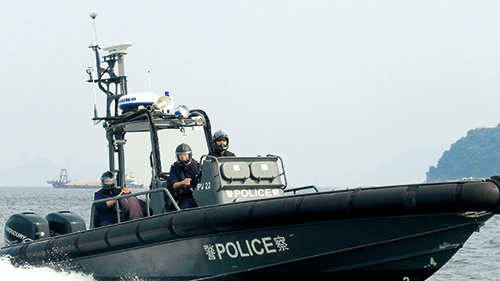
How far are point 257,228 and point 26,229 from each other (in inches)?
155

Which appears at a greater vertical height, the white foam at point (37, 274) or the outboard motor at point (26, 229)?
the outboard motor at point (26, 229)

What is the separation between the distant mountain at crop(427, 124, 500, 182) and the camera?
390ft

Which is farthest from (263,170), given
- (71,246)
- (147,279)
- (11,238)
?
(11,238)

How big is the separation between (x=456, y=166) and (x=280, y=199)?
407 feet

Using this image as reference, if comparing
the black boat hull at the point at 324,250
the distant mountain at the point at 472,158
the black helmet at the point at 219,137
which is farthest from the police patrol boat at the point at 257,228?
the distant mountain at the point at 472,158

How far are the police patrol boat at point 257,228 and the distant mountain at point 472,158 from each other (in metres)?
111

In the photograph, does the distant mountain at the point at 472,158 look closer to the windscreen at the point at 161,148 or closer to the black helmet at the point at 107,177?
the windscreen at the point at 161,148

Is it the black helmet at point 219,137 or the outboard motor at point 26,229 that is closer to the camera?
the black helmet at point 219,137

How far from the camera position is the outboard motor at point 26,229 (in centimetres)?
888

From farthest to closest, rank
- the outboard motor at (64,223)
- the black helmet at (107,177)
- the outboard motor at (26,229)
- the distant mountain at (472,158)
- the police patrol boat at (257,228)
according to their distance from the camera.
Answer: the distant mountain at (472,158), the outboard motor at (64,223), the outboard motor at (26,229), the black helmet at (107,177), the police patrol boat at (257,228)

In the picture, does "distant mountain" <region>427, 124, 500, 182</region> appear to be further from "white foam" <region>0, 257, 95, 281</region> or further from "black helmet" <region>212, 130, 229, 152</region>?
"white foam" <region>0, 257, 95, 281</region>

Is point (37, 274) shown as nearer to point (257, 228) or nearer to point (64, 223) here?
point (64, 223)

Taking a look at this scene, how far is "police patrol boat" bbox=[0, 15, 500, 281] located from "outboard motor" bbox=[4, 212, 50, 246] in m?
0.13

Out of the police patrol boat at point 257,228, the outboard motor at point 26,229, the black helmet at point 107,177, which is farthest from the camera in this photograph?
the outboard motor at point 26,229
